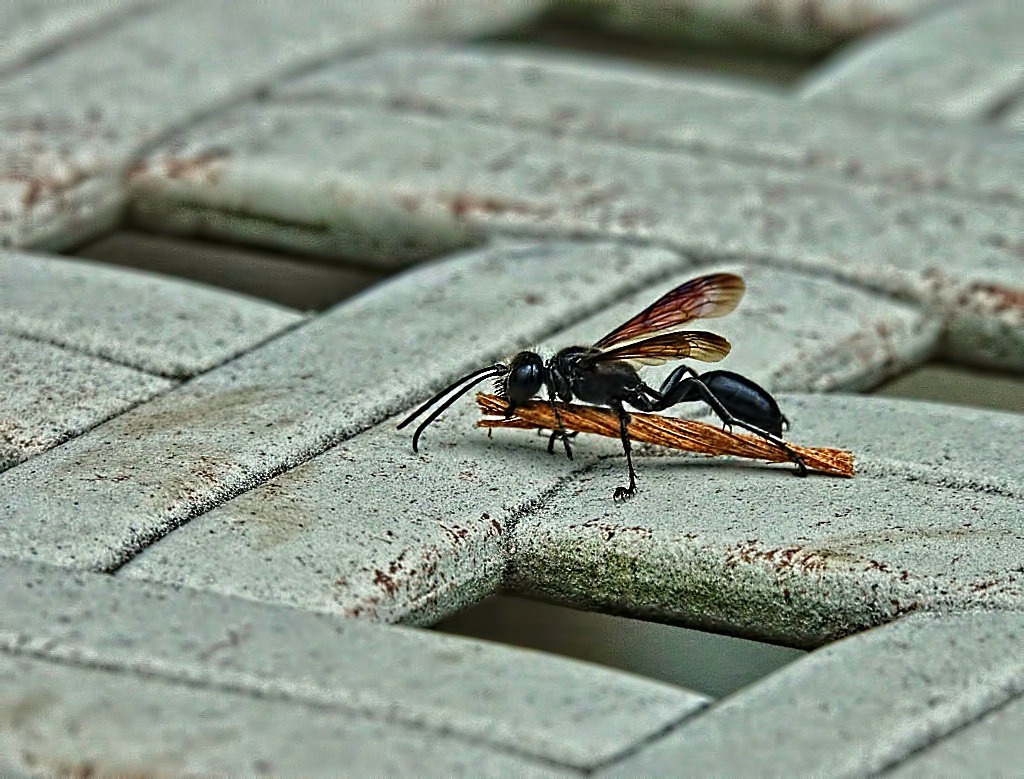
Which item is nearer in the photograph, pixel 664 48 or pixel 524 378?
pixel 524 378

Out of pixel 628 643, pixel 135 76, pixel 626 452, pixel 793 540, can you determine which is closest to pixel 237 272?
pixel 135 76

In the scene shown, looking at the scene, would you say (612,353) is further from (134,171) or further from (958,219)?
(134,171)

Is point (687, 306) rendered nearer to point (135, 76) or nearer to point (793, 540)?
point (793, 540)

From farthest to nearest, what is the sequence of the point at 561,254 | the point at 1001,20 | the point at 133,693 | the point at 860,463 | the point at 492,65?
1. the point at 1001,20
2. the point at 492,65
3. the point at 561,254
4. the point at 860,463
5. the point at 133,693

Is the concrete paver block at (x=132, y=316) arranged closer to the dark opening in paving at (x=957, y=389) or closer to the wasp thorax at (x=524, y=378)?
the wasp thorax at (x=524, y=378)

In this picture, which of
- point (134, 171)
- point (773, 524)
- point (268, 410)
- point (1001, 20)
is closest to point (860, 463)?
point (773, 524)

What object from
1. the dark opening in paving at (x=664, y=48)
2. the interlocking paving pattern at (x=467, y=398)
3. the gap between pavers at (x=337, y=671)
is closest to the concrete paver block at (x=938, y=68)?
the interlocking paving pattern at (x=467, y=398)
